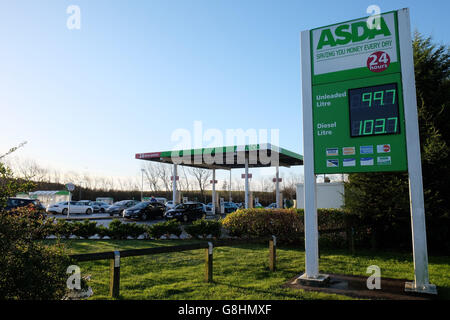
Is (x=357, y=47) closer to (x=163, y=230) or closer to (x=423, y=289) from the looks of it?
(x=423, y=289)

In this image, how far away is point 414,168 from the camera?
6125mm

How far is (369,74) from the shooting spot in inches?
262

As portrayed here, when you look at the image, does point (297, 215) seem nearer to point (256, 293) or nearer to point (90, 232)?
point (256, 293)

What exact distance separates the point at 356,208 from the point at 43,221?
9268mm

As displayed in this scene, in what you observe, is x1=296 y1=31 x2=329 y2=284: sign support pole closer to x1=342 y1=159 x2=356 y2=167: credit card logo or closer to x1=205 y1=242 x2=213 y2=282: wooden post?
x1=342 y1=159 x2=356 y2=167: credit card logo

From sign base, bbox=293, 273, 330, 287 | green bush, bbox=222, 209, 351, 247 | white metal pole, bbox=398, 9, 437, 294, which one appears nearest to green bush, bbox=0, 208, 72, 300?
sign base, bbox=293, 273, 330, 287

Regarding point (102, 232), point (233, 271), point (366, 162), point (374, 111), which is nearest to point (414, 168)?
point (366, 162)

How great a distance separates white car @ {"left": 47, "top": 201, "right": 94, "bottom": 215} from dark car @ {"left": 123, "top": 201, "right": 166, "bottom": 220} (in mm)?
11257

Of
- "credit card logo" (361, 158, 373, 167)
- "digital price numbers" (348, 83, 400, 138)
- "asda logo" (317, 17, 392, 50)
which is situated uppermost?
"asda logo" (317, 17, 392, 50)

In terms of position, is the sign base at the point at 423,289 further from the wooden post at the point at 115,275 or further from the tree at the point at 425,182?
the wooden post at the point at 115,275

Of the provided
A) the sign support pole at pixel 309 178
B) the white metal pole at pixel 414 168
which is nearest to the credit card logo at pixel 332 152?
the sign support pole at pixel 309 178

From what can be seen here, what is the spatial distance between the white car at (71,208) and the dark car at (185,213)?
1437cm

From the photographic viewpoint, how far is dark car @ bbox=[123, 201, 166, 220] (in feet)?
77.4
